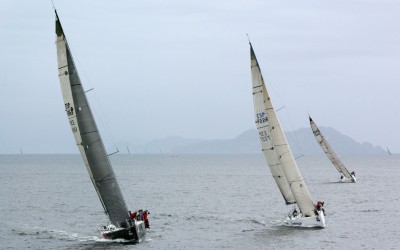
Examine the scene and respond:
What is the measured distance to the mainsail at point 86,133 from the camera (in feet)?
138

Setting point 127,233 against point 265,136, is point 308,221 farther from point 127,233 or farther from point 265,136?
point 127,233

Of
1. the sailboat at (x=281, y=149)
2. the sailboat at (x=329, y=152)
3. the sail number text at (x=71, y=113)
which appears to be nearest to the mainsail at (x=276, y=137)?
the sailboat at (x=281, y=149)

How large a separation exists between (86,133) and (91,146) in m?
1.03

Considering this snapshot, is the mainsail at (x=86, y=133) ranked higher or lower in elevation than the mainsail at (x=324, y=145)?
higher

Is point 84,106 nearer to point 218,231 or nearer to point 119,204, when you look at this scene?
point 119,204

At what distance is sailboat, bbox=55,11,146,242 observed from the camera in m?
42.2

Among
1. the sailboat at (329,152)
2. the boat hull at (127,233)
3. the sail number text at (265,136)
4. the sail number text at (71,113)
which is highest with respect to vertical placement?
the sail number text at (71,113)

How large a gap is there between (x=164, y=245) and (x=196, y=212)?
23.7m

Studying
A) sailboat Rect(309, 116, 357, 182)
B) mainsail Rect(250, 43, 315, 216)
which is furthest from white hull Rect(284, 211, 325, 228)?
sailboat Rect(309, 116, 357, 182)

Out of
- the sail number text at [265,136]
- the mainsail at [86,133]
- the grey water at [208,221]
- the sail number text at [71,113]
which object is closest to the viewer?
the mainsail at [86,133]

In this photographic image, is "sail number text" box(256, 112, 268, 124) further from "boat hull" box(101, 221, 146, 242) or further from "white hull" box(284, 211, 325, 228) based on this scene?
"boat hull" box(101, 221, 146, 242)

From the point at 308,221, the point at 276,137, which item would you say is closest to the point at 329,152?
the point at 308,221

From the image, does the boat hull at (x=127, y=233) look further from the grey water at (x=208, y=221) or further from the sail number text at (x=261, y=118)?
the sail number text at (x=261, y=118)

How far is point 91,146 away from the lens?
143ft
